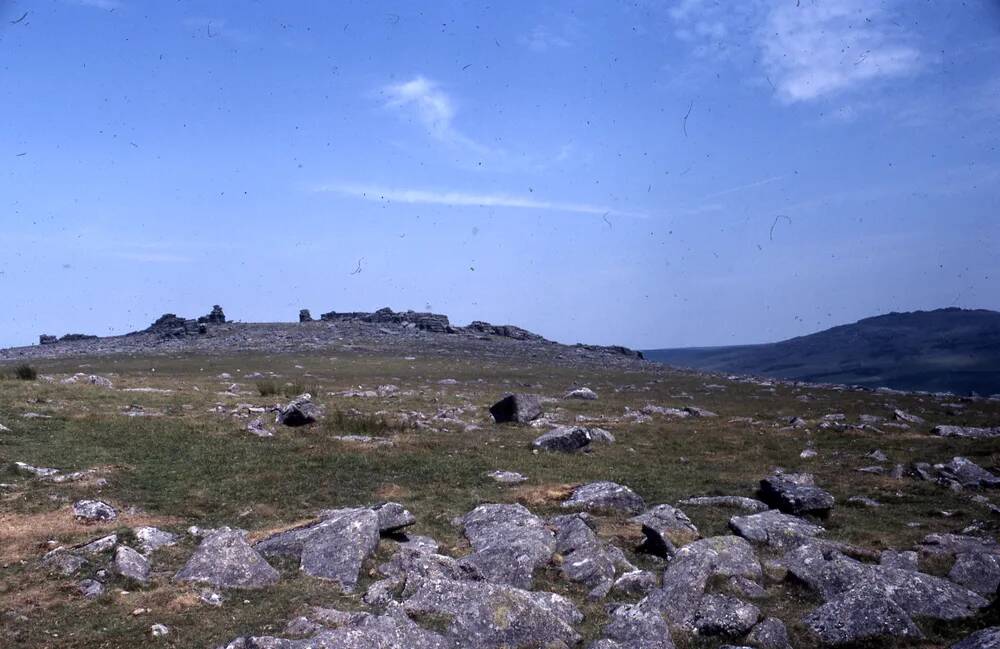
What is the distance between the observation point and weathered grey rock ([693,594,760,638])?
1286cm

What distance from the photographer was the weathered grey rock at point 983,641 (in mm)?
10327

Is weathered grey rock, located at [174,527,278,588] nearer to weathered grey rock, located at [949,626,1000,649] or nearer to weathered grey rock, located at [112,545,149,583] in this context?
weathered grey rock, located at [112,545,149,583]

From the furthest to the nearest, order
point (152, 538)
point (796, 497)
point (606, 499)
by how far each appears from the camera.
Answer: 1. point (606, 499)
2. point (796, 497)
3. point (152, 538)

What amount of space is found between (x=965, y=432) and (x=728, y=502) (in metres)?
22.4

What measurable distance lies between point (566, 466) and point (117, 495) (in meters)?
14.6

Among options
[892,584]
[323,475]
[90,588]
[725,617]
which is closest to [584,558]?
[725,617]

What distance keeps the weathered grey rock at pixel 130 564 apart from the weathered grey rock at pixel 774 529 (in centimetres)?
1340

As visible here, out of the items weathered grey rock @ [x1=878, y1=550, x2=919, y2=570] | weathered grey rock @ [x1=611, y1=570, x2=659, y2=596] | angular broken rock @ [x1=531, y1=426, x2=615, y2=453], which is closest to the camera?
weathered grey rock @ [x1=611, y1=570, x2=659, y2=596]

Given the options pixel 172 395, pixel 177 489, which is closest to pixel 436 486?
pixel 177 489

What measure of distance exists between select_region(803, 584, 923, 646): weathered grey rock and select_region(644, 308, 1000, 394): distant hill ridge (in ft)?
285

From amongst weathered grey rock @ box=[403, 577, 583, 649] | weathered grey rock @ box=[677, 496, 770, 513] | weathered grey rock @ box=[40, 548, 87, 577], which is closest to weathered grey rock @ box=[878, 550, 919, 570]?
weathered grey rock @ box=[677, 496, 770, 513]

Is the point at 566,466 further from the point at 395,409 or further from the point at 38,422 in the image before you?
the point at 38,422

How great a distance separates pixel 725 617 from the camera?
1302 cm

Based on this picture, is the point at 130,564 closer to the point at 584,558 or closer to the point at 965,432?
the point at 584,558
